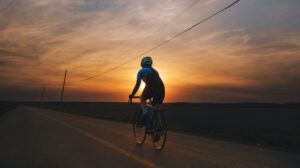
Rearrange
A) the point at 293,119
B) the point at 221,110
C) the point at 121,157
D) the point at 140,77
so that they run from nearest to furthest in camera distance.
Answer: the point at 121,157, the point at 140,77, the point at 293,119, the point at 221,110

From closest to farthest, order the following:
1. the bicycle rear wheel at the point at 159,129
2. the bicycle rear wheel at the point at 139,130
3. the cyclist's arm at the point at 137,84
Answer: the bicycle rear wheel at the point at 159,129
the cyclist's arm at the point at 137,84
the bicycle rear wheel at the point at 139,130

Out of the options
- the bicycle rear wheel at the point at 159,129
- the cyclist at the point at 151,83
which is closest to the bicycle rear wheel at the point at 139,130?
the bicycle rear wheel at the point at 159,129

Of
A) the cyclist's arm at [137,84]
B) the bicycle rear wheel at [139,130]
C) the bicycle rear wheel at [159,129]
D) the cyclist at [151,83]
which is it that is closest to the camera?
the bicycle rear wheel at [159,129]

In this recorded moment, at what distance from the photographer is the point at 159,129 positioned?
19.2 ft

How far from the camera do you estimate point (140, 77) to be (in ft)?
20.1

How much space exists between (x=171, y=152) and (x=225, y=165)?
1540 millimetres

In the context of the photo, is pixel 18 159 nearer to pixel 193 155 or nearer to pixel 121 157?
pixel 121 157

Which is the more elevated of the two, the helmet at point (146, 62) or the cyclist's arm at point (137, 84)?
the helmet at point (146, 62)

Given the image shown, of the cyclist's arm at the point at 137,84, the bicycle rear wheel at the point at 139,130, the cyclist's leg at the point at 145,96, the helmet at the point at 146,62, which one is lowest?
the bicycle rear wheel at the point at 139,130

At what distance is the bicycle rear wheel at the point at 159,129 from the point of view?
581cm

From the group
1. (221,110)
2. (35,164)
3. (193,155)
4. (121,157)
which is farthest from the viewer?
(221,110)

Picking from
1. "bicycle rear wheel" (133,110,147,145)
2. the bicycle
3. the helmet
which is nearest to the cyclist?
the helmet

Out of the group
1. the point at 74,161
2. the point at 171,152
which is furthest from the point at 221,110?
the point at 74,161

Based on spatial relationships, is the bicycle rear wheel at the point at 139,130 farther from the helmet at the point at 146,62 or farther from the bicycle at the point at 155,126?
the helmet at the point at 146,62
